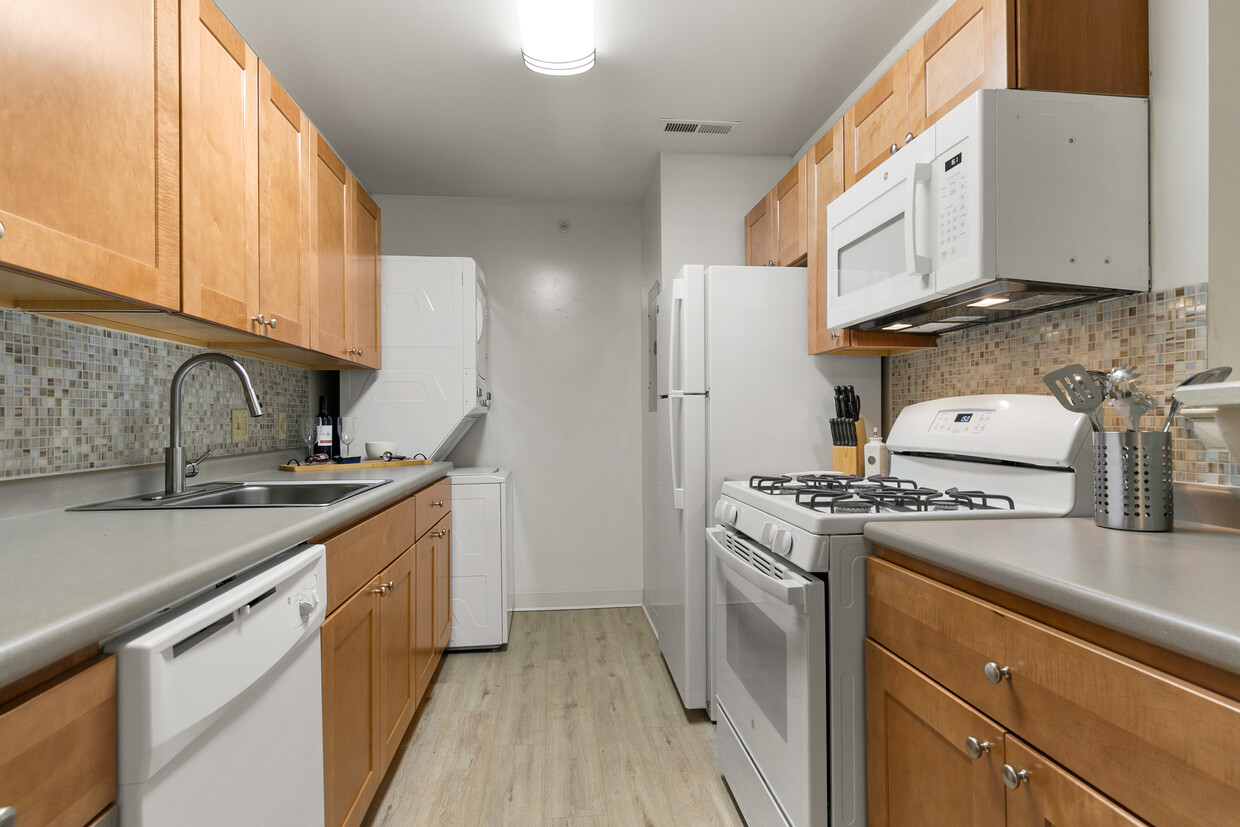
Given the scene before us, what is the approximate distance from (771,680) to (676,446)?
1.03 meters

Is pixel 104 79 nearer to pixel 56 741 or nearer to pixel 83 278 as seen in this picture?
pixel 83 278

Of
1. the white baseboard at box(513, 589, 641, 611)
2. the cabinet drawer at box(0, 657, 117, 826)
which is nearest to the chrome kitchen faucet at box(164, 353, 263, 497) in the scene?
the cabinet drawer at box(0, 657, 117, 826)

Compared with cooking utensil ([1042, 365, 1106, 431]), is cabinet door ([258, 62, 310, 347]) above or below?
above

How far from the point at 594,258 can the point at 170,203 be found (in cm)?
263

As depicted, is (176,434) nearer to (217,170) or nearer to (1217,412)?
(217,170)

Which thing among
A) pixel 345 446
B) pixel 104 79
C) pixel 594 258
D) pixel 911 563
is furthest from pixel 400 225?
pixel 911 563

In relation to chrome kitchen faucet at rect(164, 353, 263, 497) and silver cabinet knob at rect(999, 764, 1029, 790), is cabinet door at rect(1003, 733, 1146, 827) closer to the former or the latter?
silver cabinet knob at rect(999, 764, 1029, 790)

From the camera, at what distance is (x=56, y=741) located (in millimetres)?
619

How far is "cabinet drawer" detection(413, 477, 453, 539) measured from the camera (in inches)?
91.3

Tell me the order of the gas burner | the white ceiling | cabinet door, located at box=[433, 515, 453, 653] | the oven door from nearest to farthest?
1. the oven door
2. the gas burner
3. the white ceiling
4. cabinet door, located at box=[433, 515, 453, 653]

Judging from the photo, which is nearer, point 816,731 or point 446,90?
point 816,731

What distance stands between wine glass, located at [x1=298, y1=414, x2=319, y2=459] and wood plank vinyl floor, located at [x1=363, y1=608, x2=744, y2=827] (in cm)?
118

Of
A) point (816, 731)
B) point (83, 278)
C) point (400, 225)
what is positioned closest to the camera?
point (83, 278)

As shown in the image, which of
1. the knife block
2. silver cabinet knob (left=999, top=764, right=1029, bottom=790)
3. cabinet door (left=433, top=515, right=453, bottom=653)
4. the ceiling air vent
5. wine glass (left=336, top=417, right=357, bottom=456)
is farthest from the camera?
wine glass (left=336, top=417, right=357, bottom=456)
